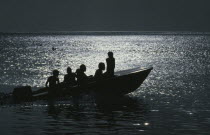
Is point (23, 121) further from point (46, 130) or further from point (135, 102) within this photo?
point (135, 102)

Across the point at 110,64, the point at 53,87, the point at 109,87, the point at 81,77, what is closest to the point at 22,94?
the point at 53,87

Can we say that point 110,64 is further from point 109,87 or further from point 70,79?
point 70,79

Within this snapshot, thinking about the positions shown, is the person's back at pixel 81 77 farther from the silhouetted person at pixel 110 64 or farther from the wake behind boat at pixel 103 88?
the silhouetted person at pixel 110 64

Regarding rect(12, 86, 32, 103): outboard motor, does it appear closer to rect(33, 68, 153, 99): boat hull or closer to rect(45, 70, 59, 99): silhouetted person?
rect(33, 68, 153, 99): boat hull

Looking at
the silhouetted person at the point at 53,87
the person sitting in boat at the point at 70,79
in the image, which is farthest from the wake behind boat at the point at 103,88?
the person sitting in boat at the point at 70,79

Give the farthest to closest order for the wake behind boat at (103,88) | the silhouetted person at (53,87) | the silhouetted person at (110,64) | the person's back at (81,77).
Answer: the silhouetted person at (110,64) < the person's back at (81,77) < the silhouetted person at (53,87) < the wake behind boat at (103,88)

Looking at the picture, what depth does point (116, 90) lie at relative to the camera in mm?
26891

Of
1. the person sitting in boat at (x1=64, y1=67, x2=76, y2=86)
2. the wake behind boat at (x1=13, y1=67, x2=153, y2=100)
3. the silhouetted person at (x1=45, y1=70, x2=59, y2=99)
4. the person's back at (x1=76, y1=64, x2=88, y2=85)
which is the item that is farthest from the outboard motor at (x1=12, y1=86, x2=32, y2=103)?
the person's back at (x1=76, y1=64, x2=88, y2=85)

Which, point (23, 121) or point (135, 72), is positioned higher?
point (135, 72)

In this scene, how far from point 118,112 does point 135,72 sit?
4198mm

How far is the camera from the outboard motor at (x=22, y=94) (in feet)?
78.4

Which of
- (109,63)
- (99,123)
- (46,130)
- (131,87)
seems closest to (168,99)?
(131,87)

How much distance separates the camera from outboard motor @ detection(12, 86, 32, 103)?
23906 millimetres

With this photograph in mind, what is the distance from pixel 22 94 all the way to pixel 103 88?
4.35 meters
